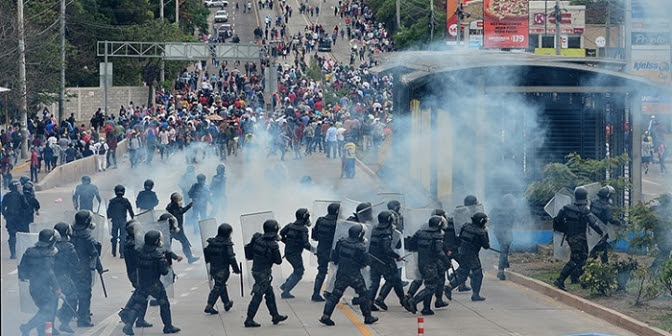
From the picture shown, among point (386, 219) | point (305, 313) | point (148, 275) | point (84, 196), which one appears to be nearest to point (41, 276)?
point (148, 275)

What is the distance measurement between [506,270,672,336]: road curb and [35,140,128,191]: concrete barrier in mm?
19426

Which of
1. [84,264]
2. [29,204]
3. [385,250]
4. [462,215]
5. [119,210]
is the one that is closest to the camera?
[84,264]

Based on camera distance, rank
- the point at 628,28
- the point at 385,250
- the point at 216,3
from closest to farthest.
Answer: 1. the point at 385,250
2. the point at 628,28
3. the point at 216,3

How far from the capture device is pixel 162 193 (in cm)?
3497

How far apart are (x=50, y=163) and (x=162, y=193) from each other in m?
7.27

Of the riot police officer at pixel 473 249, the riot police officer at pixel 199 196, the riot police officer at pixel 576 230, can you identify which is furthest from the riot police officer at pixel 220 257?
the riot police officer at pixel 199 196

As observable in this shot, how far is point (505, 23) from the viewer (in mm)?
56875

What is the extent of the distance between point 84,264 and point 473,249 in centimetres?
549

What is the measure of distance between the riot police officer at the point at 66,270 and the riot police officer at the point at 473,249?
5.56 metres

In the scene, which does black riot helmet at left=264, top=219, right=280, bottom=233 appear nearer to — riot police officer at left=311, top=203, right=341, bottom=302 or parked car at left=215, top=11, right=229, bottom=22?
riot police officer at left=311, top=203, right=341, bottom=302

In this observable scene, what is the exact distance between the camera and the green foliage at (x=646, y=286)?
17.8 m

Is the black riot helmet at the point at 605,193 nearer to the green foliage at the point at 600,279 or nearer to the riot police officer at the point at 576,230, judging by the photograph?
the riot police officer at the point at 576,230

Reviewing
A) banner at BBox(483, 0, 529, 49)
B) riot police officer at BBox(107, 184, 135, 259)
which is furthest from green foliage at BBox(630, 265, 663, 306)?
banner at BBox(483, 0, 529, 49)

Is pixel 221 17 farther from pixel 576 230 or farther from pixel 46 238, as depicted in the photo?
pixel 46 238
